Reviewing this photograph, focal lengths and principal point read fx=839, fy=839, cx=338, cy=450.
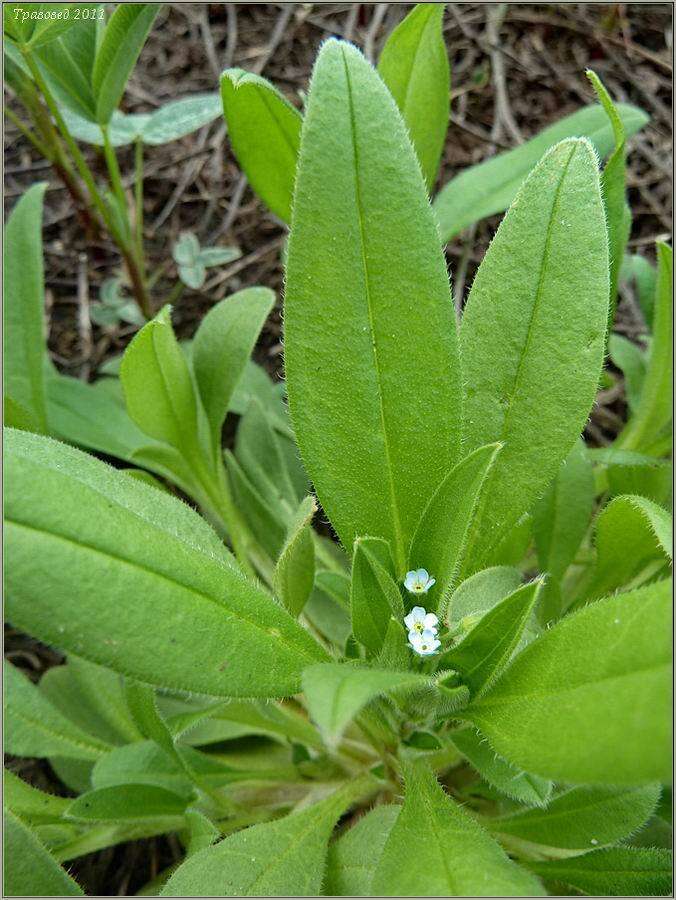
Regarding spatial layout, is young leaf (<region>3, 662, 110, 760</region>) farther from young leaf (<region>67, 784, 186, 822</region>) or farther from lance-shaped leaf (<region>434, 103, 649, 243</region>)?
lance-shaped leaf (<region>434, 103, 649, 243</region>)

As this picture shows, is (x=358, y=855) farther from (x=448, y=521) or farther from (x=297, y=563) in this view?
(x=448, y=521)

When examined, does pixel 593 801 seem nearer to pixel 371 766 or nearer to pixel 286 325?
pixel 371 766

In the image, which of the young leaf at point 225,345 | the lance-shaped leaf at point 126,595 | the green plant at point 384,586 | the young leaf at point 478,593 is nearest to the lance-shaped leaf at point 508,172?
the green plant at point 384,586

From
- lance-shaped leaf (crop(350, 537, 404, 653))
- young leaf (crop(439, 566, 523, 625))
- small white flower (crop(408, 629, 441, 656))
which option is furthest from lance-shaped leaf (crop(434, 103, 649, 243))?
small white flower (crop(408, 629, 441, 656))

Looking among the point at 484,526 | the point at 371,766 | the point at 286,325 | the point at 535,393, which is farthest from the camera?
the point at 371,766

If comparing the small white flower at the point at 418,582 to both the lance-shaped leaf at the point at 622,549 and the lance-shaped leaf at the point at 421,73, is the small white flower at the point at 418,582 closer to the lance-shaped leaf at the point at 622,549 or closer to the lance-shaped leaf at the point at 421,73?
the lance-shaped leaf at the point at 622,549

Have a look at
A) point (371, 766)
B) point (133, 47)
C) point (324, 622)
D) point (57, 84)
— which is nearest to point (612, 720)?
point (371, 766)
